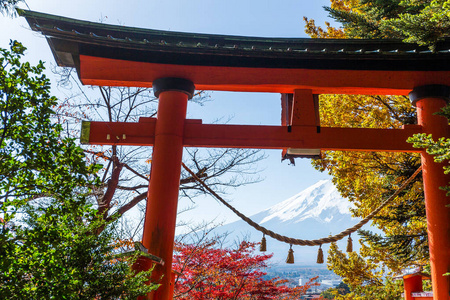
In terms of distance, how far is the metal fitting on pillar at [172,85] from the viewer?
4.23m

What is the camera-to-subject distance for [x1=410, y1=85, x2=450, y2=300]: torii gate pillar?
3891mm

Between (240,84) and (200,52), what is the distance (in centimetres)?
62

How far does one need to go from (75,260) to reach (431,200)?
3.68 m

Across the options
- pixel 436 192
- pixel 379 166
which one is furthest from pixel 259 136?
pixel 379 166

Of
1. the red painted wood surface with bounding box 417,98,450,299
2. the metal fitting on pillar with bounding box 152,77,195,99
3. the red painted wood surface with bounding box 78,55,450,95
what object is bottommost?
the red painted wood surface with bounding box 417,98,450,299

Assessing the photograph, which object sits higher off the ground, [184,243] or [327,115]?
[327,115]

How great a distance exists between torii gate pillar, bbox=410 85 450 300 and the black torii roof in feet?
1.13

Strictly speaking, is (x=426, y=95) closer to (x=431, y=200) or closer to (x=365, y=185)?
(x=431, y=200)

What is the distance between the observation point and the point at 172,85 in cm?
423

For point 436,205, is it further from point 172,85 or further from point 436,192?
point 172,85

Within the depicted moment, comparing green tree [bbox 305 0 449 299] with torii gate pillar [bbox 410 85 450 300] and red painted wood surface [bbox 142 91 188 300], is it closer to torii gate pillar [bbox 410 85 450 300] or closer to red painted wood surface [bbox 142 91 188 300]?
torii gate pillar [bbox 410 85 450 300]

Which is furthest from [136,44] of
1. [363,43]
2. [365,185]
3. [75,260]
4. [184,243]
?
[365,185]

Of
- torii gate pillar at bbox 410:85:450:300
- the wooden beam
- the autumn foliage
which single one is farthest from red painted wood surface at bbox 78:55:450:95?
the autumn foliage

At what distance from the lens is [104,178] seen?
20.0 ft
